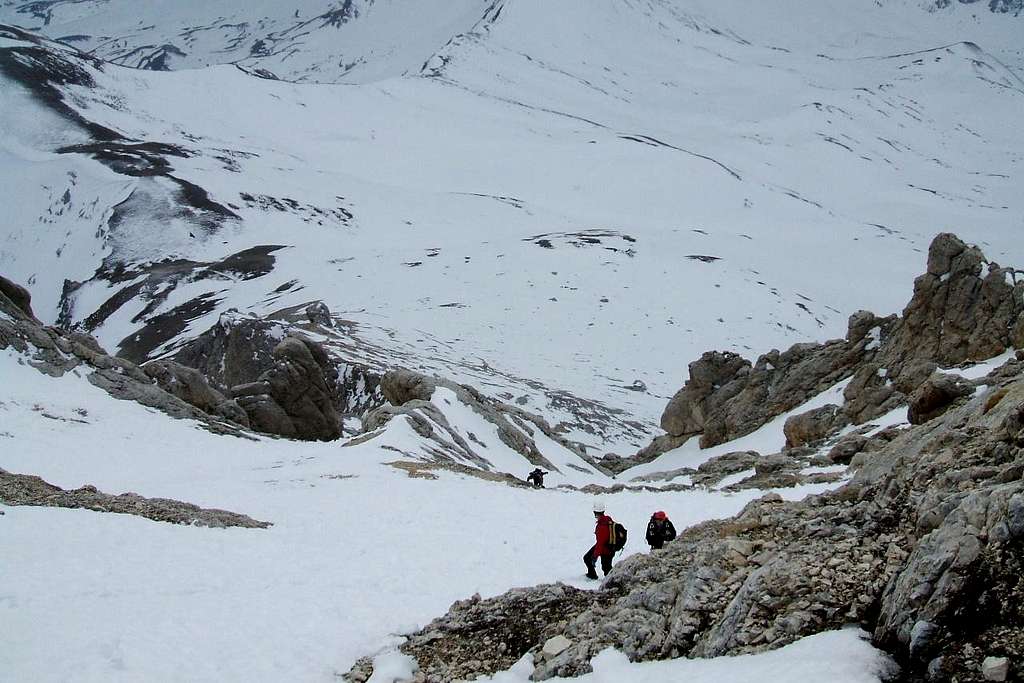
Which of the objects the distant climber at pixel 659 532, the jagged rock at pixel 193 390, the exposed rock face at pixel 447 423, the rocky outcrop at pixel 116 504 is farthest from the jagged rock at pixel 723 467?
the jagged rock at pixel 193 390

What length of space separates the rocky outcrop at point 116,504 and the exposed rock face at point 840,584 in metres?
6.88

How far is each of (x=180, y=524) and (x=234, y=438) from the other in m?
13.4

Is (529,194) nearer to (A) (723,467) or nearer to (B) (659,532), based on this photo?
(A) (723,467)

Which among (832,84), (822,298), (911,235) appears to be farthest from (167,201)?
(832,84)

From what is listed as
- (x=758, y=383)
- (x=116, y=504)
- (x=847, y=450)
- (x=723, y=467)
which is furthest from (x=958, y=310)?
(x=116, y=504)

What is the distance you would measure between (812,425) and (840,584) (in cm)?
2187

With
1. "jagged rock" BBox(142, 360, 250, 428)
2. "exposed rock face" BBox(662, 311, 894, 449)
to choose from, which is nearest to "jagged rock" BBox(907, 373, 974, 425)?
"exposed rock face" BBox(662, 311, 894, 449)

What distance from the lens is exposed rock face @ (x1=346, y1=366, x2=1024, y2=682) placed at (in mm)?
5469

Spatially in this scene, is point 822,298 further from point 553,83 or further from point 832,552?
point 553,83

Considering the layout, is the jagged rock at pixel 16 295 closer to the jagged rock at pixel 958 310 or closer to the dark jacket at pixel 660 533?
the dark jacket at pixel 660 533

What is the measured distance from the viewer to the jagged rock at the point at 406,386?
32188mm

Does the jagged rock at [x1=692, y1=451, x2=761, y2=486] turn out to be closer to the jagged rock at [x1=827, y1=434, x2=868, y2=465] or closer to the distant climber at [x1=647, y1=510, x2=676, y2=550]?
the jagged rock at [x1=827, y1=434, x2=868, y2=465]

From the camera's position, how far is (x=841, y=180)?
124375 mm

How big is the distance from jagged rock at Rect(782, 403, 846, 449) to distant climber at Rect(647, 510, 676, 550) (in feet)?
57.4
